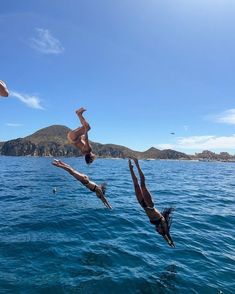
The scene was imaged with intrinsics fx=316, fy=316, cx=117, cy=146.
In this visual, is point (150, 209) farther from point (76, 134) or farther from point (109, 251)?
point (109, 251)

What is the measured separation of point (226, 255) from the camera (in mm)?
17344

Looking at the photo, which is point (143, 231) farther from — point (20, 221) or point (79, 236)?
point (20, 221)

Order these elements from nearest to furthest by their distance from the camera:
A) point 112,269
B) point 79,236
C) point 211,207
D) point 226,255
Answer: point 112,269, point 226,255, point 79,236, point 211,207

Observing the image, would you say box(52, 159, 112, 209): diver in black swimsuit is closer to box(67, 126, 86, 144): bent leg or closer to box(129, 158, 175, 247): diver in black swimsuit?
box(67, 126, 86, 144): bent leg

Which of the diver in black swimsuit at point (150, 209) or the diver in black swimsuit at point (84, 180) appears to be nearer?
the diver in black swimsuit at point (150, 209)

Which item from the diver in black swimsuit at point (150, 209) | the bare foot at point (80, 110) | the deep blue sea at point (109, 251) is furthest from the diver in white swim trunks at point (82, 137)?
the deep blue sea at point (109, 251)

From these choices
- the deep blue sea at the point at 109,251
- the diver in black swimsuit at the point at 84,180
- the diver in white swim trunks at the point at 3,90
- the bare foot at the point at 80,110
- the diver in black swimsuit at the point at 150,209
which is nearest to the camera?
the diver in white swim trunks at the point at 3,90

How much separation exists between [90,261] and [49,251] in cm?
237

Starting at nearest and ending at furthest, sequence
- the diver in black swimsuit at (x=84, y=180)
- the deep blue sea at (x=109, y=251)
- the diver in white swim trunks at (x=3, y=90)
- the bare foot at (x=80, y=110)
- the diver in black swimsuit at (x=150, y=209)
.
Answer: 1. the diver in white swim trunks at (x=3, y=90)
2. the bare foot at (x=80, y=110)
3. the diver in black swimsuit at (x=150, y=209)
4. the deep blue sea at (x=109, y=251)
5. the diver in black swimsuit at (x=84, y=180)

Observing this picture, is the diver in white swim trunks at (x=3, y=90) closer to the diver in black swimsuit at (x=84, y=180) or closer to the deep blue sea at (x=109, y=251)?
the diver in black swimsuit at (x=84, y=180)

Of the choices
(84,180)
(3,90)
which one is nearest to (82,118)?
(84,180)

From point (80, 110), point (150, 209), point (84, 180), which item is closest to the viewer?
point (80, 110)

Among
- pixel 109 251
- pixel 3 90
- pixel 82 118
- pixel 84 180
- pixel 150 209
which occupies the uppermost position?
pixel 82 118

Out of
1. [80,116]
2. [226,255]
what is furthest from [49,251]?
[226,255]
